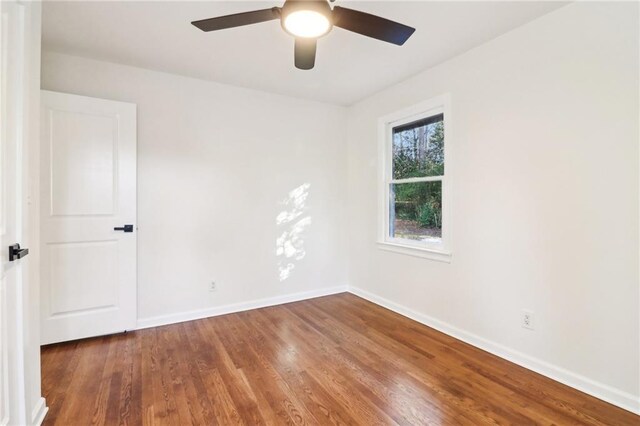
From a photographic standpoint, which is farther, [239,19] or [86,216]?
[86,216]

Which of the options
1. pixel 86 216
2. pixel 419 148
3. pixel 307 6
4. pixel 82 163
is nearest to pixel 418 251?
pixel 419 148

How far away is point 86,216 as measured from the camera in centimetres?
273

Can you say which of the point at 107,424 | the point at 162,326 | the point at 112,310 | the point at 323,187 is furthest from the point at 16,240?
the point at 323,187

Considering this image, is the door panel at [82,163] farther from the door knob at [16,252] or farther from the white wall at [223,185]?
the door knob at [16,252]

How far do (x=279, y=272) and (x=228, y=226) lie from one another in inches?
33.2

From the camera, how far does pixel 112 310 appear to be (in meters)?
2.85

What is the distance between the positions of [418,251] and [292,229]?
1.52 m

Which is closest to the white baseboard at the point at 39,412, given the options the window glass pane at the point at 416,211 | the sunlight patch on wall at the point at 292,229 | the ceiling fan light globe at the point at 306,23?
the sunlight patch on wall at the point at 292,229

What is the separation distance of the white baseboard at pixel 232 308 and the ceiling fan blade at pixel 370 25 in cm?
296

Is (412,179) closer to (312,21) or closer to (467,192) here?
(467,192)

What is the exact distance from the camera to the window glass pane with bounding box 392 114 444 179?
10.1ft

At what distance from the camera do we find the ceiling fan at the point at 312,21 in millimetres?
1424

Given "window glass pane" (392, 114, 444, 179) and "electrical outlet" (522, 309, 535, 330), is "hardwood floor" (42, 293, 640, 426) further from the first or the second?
"window glass pane" (392, 114, 444, 179)

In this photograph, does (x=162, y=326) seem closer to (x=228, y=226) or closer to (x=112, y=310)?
(x=112, y=310)
